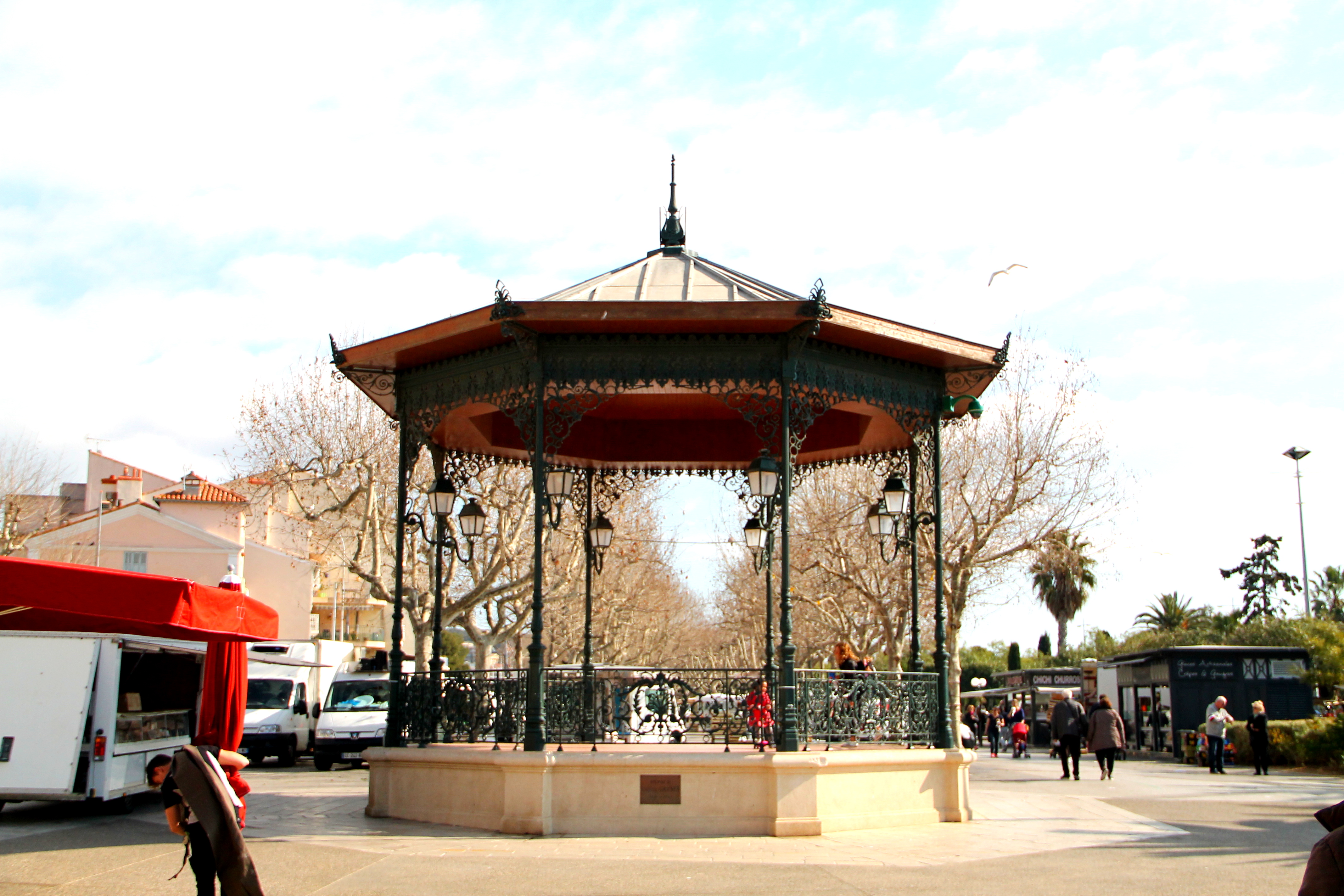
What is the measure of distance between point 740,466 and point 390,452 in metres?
15.4

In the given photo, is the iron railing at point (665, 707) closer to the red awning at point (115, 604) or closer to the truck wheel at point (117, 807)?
the red awning at point (115, 604)

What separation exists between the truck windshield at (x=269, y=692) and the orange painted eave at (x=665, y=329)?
15.7 m

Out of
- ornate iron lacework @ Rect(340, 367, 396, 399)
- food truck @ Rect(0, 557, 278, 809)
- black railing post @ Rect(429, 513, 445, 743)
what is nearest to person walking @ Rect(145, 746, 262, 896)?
food truck @ Rect(0, 557, 278, 809)

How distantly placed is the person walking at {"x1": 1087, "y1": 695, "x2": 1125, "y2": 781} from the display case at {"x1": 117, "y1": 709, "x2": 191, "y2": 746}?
14625 millimetres

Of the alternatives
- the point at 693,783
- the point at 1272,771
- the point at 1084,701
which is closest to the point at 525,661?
the point at 1084,701

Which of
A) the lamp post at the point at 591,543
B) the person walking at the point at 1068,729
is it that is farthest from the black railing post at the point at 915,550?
the person walking at the point at 1068,729

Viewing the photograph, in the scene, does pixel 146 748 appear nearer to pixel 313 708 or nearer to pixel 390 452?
pixel 313 708

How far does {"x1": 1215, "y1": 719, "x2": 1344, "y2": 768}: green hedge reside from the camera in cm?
2458

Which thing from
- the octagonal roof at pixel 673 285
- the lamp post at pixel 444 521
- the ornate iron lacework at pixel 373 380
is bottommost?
the lamp post at pixel 444 521

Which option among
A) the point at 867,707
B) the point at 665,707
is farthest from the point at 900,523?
the point at 665,707

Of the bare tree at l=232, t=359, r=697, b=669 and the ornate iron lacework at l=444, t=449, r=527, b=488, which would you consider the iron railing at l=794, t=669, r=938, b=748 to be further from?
the bare tree at l=232, t=359, r=697, b=669

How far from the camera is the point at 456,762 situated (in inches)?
470

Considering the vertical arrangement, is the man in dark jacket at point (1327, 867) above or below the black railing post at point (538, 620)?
below

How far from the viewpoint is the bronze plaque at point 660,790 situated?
11.2 meters
